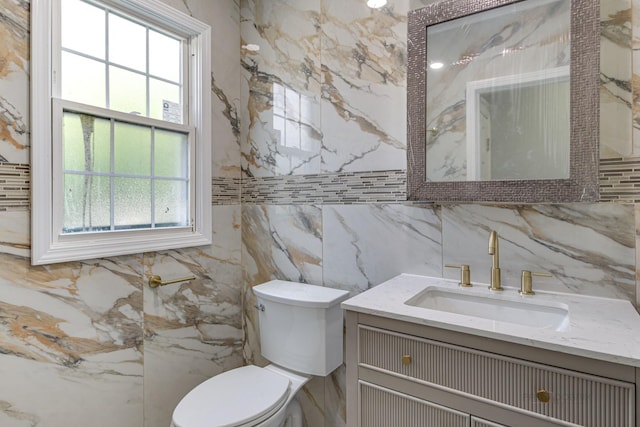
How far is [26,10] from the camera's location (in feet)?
3.92

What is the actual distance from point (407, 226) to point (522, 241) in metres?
0.42

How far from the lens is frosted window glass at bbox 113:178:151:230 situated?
1.50 m

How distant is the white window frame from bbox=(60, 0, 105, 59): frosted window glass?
2.6 inches

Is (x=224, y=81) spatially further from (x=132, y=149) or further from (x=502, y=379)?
(x=502, y=379)

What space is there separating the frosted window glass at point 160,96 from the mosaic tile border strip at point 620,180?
5.85 ft

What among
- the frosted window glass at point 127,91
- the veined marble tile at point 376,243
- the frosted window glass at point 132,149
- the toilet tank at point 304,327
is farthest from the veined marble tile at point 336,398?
the frosted window glass at point 127,91

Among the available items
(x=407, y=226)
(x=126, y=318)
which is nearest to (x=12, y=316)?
(x=126, y=318)

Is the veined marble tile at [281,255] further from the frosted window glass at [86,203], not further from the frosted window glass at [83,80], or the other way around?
the frosted window glass at [83,80]

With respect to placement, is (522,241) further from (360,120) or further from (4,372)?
(4,372)

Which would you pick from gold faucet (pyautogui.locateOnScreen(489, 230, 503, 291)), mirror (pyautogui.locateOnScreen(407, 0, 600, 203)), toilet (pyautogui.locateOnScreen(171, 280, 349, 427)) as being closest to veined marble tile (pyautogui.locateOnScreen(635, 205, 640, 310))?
mirror (pyautogui.locateOnScreen(407, 0, 600, 203))

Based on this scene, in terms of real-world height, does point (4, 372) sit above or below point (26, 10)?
below

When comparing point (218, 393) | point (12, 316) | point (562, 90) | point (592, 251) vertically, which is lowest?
point (218, 393)

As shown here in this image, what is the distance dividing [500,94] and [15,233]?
5.77 ft

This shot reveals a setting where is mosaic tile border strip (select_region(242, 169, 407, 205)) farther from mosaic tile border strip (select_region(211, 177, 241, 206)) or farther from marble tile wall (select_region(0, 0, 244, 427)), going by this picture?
marble tile wall (select_region(0, 0, 244, 427))
